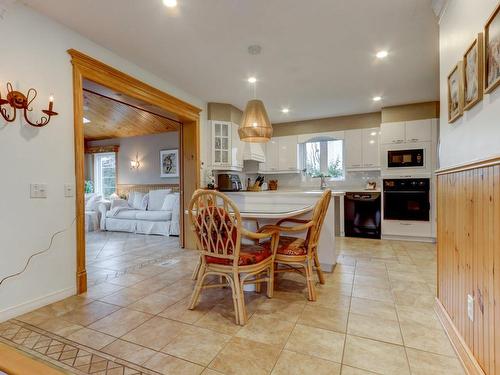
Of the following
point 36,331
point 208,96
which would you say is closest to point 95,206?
point 208,96

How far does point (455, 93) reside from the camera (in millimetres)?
1754

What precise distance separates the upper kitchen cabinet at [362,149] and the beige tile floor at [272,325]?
8.22 ft

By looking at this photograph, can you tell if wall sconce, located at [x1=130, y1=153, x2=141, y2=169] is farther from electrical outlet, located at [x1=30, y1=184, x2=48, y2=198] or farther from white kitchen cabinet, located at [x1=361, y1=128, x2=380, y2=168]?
white kitchen cabinet, located at [x1=361, y1=128, x2=380, y2=168]

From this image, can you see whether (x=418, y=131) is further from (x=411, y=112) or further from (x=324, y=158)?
(x=324, y=158)

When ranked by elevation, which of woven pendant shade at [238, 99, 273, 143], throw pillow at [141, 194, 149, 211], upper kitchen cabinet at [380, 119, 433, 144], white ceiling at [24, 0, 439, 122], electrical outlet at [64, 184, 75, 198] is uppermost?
white ceiling at [24, 0, 439, 122]

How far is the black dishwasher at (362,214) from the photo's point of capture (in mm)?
4832

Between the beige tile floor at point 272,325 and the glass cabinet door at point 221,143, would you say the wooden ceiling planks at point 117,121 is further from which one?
the beige tile floor at point 272,325

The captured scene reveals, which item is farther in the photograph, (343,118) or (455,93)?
(343,118)

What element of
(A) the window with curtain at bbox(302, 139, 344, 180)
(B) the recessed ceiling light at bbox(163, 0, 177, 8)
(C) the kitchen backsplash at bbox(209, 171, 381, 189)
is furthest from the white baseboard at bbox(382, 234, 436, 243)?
(B) the recessed ceiling light at bbox(163, 0, 177, 8)

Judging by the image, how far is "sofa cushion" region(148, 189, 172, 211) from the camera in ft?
20.1

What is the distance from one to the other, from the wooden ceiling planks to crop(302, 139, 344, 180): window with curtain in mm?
3101

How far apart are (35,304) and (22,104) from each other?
64.7 inches

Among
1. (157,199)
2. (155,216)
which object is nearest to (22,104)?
(155,216)

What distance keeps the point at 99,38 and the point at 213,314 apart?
112 inches
